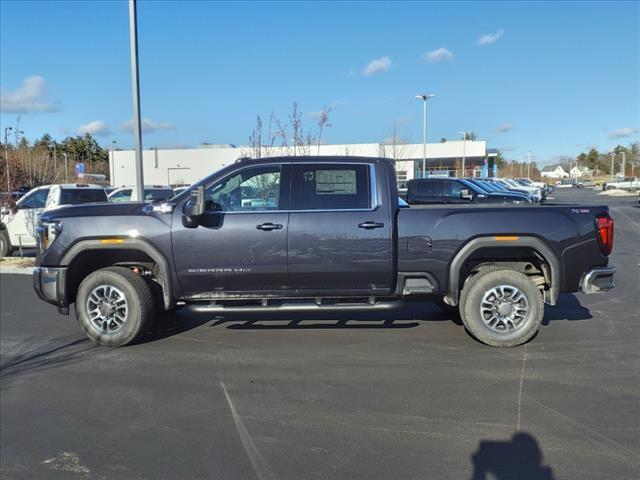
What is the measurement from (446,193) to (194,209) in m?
14.9

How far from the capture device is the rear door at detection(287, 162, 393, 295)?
220 inches

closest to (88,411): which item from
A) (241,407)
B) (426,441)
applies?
(241,407)

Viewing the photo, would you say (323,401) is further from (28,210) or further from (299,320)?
(28,210)

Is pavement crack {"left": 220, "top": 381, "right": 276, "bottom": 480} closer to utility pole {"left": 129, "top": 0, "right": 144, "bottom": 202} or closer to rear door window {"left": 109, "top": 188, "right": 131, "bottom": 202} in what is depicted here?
utility pole {"left": 129, "top": 0, "right": 144, "bottom": 202}

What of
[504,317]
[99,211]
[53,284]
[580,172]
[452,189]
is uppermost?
[580,172]

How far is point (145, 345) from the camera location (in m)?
6.04

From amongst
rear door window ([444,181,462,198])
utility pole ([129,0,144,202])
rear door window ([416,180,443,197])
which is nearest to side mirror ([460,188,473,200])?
rear door window ([444,181,462,198])

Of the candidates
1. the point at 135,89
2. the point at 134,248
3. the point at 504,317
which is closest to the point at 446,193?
the point at 135,89

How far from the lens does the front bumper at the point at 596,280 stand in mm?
5559

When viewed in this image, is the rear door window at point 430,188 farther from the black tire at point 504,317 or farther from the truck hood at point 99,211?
the truck hood at point 99,211

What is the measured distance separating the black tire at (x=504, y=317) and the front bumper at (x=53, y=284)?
438 centimetres

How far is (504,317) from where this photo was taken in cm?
570

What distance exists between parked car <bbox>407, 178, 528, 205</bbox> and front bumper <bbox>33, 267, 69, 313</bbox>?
46.8 feet

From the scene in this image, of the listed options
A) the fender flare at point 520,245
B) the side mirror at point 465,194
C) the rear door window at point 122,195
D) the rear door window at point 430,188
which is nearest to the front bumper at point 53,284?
the fender flare at point 520,245
